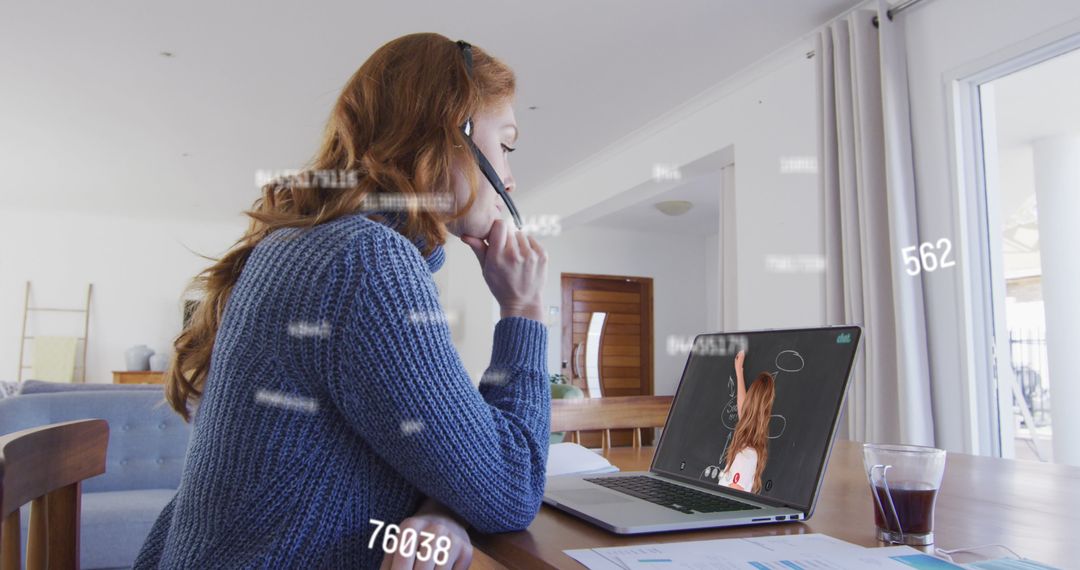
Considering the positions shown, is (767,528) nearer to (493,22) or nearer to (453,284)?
(493,22)

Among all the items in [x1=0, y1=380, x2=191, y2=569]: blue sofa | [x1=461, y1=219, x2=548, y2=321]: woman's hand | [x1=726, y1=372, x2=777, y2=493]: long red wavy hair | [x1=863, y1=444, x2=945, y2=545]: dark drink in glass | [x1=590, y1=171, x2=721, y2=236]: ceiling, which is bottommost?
[x1=0, y1=380, x2=191, y2=569]: blue sofa

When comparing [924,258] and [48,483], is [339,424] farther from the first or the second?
[924,258]

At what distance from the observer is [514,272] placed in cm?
80

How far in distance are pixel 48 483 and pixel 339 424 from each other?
0.81ft

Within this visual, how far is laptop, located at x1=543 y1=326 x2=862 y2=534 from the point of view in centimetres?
67

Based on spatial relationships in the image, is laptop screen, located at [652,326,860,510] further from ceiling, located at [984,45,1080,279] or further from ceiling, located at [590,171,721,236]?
ceiling, located at [590,171,721,236]

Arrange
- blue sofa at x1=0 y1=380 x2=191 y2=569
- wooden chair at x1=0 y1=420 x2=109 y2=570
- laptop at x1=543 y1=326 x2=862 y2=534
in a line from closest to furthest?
1. wooden chair at x1=0 y1=420 x2=109 y2=570
2. laptop at x1=543 y1=326 x2=862 y2=534
3. blue sofa at x1=0 y1=380 x2=191 y2=569

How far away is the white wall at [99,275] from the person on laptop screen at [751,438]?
6.67 m

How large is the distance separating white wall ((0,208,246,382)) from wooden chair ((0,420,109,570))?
6.43m

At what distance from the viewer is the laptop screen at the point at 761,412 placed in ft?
2.31

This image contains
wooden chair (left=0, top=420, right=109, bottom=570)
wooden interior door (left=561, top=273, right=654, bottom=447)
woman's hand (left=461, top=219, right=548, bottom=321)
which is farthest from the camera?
wooden interior door (left=561, top=273, right=654, bottom=447)

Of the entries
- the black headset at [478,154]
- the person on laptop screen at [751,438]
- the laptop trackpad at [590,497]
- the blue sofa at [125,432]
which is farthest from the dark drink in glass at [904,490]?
the blue sofa at [125,432]

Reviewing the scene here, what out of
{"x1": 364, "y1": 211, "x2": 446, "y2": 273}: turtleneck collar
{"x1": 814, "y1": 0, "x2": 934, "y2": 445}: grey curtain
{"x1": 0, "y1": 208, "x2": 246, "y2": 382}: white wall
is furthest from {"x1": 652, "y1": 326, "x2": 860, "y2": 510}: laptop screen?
{"x1": 0, "y1": 208, "x2": 246, "y2": 382}: white wall

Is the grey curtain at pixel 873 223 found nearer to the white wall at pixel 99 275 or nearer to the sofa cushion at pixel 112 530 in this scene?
the sofa cushion at pixel 112 530
